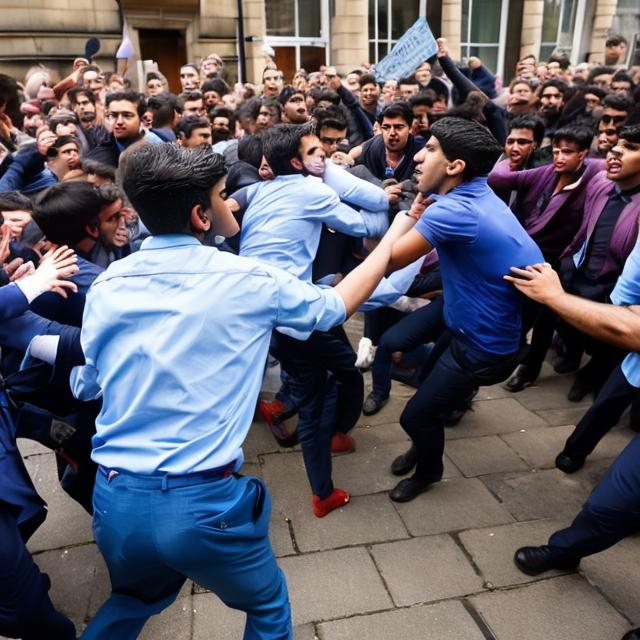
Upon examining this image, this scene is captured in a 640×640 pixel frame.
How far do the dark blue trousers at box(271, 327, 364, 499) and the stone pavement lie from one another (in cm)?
29

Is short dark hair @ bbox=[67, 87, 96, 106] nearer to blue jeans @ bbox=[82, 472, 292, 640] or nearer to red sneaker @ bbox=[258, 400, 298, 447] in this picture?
red sneaker @ bbox=[258, 400, 298, 447]

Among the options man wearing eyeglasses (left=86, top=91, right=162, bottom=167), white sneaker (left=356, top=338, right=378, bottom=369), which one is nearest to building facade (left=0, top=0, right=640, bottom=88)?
man wearing eyeglasses (left=86, top=91, right=162, bottom=167)

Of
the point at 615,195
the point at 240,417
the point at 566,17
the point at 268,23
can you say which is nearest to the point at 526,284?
the point at 240,417

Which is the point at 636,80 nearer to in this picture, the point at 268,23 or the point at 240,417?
the point at 240,417

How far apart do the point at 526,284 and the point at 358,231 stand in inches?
36.8

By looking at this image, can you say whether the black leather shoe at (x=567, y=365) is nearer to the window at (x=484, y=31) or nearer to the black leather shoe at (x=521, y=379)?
the black leather shoe at (x=521, y=379)

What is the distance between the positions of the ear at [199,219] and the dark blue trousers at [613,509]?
5.79ft

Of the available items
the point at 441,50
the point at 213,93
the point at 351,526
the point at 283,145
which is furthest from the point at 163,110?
the point at 351,526

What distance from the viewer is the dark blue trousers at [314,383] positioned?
2.87 metres

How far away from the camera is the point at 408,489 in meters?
3.07

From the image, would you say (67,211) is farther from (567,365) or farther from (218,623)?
(567,365)

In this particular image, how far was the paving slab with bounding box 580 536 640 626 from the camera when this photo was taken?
95.0 inches

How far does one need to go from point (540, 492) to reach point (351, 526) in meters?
1.07

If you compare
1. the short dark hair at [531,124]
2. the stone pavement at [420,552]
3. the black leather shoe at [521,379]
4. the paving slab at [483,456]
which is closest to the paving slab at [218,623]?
the stone pavement at [420,552]
